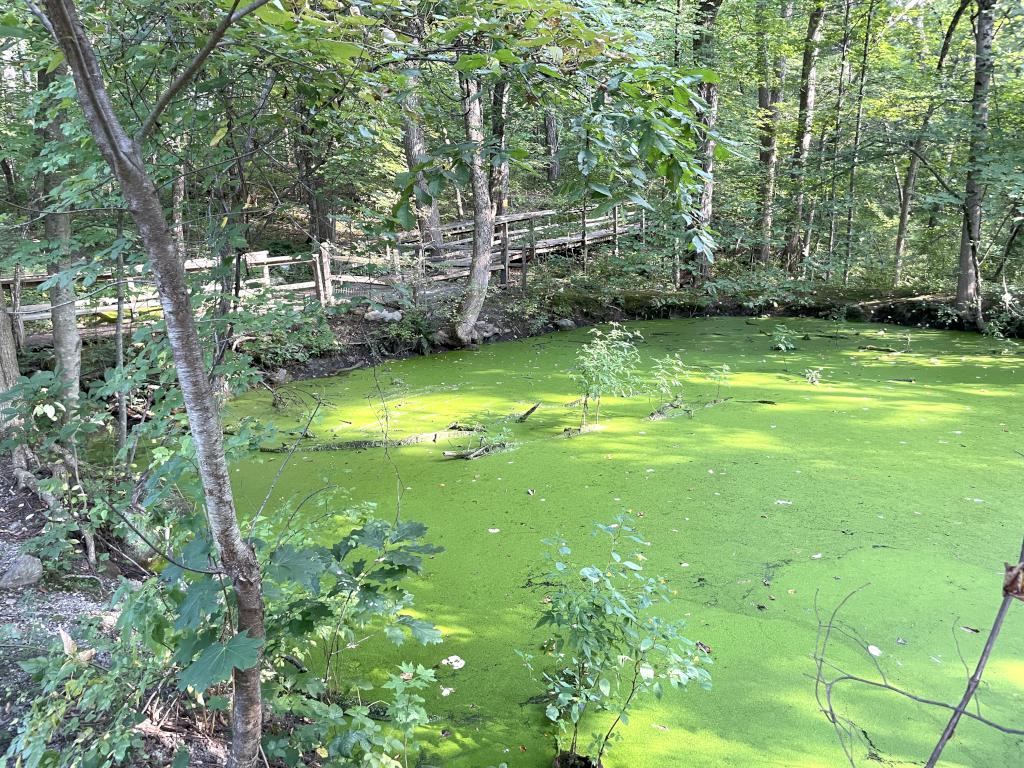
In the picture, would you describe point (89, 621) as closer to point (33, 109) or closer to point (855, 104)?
point (33, 109)

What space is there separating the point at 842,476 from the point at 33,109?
4153 millimetres

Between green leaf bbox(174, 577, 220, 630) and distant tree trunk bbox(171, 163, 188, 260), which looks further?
distant tree trunk bbox(171, 163, 188, 260)

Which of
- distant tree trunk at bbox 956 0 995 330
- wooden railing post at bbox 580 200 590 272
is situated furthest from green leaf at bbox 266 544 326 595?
wooden railing post at bbox 580 200 590 272

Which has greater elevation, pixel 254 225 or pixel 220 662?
pixel 254 225

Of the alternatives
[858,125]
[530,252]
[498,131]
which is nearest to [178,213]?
[498,131]

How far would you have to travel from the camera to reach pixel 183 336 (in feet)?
3.68

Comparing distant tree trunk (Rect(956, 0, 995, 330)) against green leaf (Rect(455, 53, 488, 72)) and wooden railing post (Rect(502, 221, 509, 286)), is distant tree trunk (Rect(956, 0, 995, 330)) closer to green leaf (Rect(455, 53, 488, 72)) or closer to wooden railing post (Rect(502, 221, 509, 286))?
wooden railing post (Rect(502, 221, 509, 286))

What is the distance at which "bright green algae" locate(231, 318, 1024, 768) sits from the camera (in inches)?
79.4

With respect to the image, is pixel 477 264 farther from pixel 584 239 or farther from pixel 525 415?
pixel 584 239

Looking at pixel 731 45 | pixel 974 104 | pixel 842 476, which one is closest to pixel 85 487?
pixel 842 476

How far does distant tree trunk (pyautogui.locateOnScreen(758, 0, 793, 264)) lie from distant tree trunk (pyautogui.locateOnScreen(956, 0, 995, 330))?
2809 millimetres

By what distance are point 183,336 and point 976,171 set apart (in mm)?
7833

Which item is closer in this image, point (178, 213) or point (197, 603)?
point (197, 603)

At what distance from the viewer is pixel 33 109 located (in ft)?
7.19
